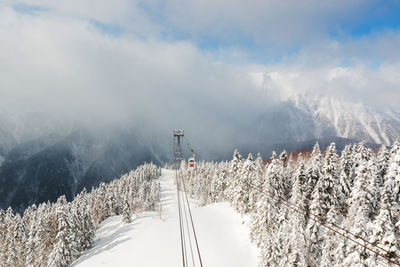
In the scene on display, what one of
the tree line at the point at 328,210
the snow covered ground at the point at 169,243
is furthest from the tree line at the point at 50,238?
the tree line at the point at 328,210

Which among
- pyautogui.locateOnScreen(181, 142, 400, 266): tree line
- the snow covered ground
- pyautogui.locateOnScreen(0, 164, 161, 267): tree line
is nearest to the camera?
pyautogui.locateOnScreen(181, 142, 400, 266): tree line

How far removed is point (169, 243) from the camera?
50750 mm

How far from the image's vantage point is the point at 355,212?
31.3 m

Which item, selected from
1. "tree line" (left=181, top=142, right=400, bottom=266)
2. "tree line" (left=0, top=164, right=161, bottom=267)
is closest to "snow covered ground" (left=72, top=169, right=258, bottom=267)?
"tree line" (left=0, top=164, right=161, bottom=267)

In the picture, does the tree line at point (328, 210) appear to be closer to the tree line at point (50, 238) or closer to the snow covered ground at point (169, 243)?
the snow covered ground at point (169, 243)

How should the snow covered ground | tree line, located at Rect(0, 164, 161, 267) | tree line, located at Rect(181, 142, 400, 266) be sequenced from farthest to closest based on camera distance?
tree line, located at Rect(0, 164, 161, 267)
the snow covered ground
tree line, located at Rect(181, 142, 400, 266)

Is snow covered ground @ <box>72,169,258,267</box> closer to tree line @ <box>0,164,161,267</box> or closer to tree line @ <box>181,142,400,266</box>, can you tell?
tree line @ <box>0,164,161,267</box>

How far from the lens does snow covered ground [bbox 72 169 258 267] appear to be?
44094 mm

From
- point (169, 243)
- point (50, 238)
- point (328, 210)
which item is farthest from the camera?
point (50, 238)

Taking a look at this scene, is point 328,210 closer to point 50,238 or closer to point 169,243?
point 169,243

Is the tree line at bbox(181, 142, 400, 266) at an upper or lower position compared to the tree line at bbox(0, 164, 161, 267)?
upper

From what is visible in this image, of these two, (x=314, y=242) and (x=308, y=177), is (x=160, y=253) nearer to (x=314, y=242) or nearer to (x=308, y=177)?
(x=314, y=242)

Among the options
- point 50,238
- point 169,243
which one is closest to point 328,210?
point 169,243

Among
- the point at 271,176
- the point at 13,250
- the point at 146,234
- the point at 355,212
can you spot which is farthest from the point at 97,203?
the point at 355,212
